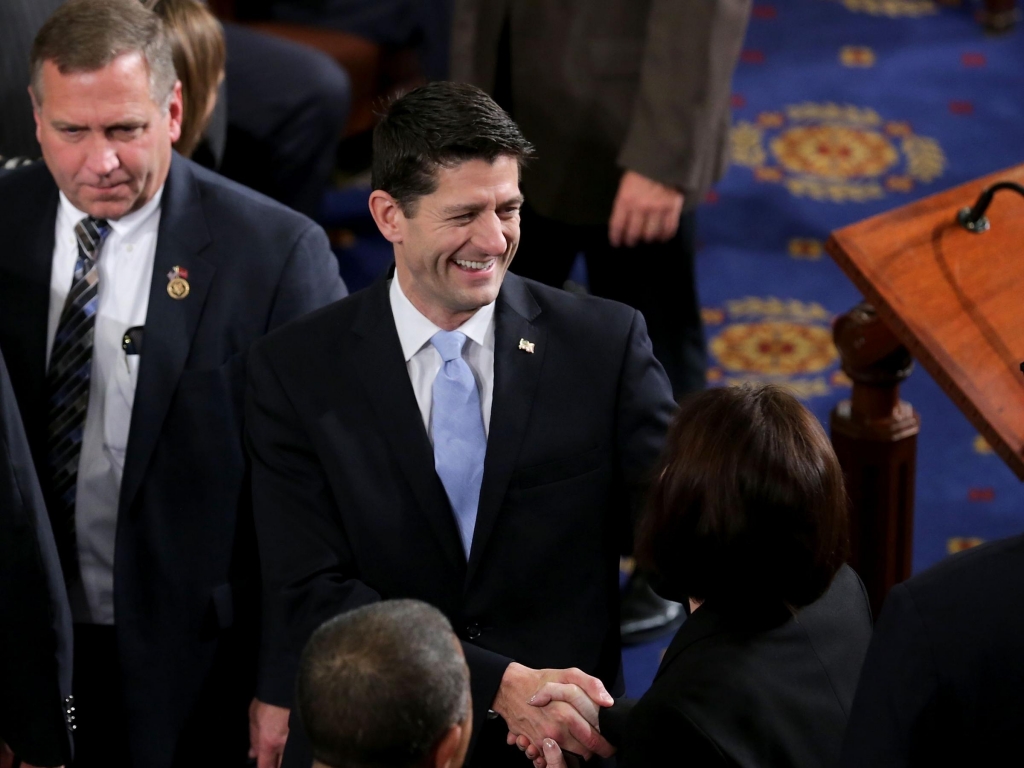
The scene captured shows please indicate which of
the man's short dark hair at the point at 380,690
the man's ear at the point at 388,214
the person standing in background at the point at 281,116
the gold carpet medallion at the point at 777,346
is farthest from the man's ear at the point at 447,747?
the person standing in background at the point at 281,116

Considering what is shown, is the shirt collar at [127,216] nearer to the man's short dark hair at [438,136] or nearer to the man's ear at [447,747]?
the man's short dark hair at [438,136]

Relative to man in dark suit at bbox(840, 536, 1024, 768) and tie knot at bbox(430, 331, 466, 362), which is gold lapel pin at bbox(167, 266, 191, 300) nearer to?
tie knot at bbox(430, 331, 466, 362)

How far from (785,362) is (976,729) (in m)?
2.72

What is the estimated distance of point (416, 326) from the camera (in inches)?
77.7

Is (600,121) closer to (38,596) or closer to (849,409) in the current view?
(849,409)

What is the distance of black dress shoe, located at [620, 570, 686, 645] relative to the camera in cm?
318

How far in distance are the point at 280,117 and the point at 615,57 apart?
142cm

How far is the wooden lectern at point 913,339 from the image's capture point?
2172mm

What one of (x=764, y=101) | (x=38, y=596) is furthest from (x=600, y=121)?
(x=764, y=101)

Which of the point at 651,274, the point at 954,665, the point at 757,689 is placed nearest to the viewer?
the point at 954,665

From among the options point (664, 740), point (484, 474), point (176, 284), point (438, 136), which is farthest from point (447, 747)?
point (176, 284)

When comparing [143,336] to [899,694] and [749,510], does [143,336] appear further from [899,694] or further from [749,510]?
[899,694]

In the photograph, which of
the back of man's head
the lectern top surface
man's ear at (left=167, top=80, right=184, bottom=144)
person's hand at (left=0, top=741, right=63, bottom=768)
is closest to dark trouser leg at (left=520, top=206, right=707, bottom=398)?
the lectern top surface

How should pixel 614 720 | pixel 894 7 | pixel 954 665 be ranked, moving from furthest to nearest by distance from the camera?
pixel 894 7 → pixel 614 720 → pixel 954 665
